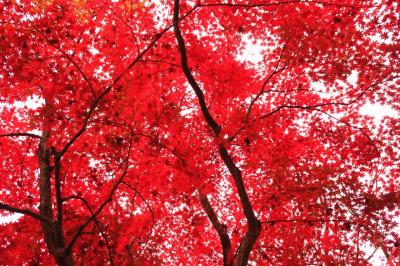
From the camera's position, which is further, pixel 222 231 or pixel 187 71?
pixel 222 231

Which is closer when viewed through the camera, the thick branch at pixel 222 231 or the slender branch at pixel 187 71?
the slender branch at pixel 187 71

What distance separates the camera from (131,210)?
12211 millimetres

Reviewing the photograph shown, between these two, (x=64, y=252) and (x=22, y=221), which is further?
(x=22, y=221)

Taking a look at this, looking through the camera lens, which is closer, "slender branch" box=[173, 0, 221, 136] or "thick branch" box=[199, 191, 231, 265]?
"slender branch" box=[173, 0, 221, 136]

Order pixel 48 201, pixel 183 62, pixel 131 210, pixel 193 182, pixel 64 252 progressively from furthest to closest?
pixel 131 210 < pixel 193 182 < pixel 48 201 < pixel 183 62 < pixel 64 252

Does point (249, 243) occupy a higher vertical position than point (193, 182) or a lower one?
lower

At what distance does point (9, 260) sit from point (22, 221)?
1065 millimetres

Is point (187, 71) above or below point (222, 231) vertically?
above

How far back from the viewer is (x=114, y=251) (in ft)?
30.3

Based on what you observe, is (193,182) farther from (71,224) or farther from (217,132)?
(71,224)

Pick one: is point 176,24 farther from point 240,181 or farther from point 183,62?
point 240,181

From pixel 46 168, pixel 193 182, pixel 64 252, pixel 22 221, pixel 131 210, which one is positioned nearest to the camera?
pixel 64 252

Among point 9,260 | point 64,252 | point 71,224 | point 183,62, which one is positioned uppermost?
point 183,62

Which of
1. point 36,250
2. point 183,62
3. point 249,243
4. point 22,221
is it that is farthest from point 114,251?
Answer: point 183,62
